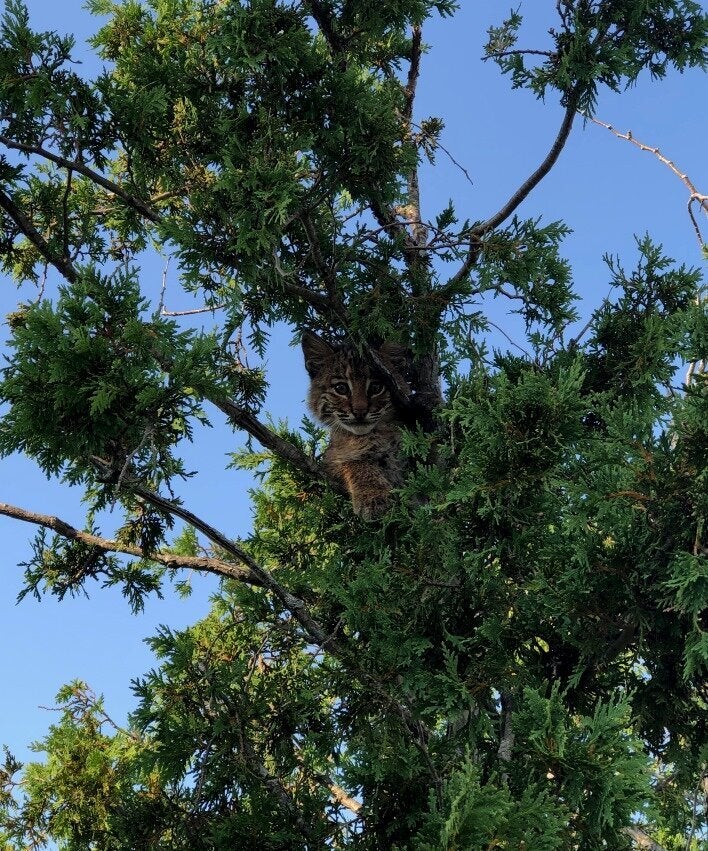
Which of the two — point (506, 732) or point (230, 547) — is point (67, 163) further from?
point (506, 732)

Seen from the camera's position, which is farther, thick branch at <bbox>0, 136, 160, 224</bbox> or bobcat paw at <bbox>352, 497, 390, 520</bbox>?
bobcat paw at <bbox>352, 497, 390, 520</bbox>

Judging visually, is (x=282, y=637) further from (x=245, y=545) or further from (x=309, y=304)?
(x=309, y=304)

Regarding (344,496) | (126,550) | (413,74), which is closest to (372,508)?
(344,496)

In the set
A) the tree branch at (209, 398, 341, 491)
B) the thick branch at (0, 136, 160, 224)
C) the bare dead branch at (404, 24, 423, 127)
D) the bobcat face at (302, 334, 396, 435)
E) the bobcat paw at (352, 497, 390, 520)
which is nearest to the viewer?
the thick branch at (0, 136, 160, 224)

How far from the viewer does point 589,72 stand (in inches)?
235

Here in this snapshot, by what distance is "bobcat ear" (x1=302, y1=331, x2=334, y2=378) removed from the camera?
7750 mm

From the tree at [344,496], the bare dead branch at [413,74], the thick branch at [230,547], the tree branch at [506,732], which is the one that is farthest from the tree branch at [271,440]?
the bare dead branch at [413,74]

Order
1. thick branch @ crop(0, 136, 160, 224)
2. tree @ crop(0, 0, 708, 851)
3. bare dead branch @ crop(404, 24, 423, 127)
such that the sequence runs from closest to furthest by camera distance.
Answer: tree @ crop(0, 0, 708, 851) < thick branch @ crop(0, 136, 160, 224) < bare dead branch @ crop(404, 24, 423, 127)

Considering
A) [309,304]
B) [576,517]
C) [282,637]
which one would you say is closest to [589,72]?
[309,304]

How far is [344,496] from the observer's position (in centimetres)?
719

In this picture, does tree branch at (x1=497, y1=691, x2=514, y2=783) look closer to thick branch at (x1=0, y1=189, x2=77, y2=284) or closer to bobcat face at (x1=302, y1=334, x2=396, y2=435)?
bobcat face at (x1=302, y1=334, x2=396, y2=435)

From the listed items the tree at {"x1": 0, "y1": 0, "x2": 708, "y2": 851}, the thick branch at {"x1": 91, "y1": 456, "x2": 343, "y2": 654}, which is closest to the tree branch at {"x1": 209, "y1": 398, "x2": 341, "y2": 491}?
the tree at {"x1": 0, "y1": 0, "x2": 708, "y2": 851}

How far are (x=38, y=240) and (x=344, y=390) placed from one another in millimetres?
2834

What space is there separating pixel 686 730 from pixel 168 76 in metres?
A: 5.32
